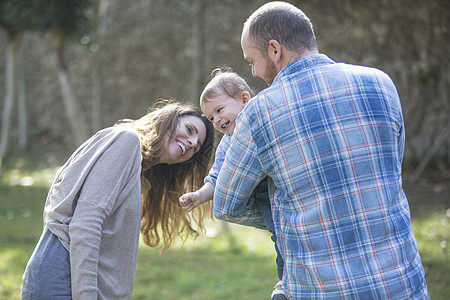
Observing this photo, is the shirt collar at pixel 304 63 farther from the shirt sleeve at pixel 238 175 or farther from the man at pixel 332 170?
the shirt sleeve at pixel 238 175

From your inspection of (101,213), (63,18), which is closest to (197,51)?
(63,18)

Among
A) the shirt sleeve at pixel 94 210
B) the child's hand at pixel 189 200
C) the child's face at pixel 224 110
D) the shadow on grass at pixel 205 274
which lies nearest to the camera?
the shirt sleeve at pixel 94 210

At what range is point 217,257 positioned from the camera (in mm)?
5547

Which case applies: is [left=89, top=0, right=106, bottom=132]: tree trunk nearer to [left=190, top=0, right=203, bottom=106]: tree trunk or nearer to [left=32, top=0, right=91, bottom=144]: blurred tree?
[left=32, top=0, right=91, bottom=144]: blurred tree

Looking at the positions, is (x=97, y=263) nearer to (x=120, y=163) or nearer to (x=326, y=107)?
(x=120, y=163)

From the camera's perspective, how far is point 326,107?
176 centimetres

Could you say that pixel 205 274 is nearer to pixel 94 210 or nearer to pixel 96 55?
pixel 94 210

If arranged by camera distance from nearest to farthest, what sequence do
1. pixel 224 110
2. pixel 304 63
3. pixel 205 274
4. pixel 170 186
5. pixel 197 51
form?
pixel 304 63, pixel 224 110, pixel 170 186, pixel 205 274, pixel 197 51

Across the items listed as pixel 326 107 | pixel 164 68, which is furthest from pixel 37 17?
pixel 326 107

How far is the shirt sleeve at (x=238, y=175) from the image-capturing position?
1836mm

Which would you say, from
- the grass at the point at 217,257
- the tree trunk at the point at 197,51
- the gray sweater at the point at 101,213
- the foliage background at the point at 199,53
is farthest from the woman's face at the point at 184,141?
the tree trunk at the point at 197,51

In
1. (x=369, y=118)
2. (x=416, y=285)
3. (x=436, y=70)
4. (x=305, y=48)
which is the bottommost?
(x=416, y=285)

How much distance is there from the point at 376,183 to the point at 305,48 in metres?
0.53

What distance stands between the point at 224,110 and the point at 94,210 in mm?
831
